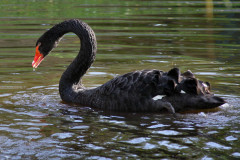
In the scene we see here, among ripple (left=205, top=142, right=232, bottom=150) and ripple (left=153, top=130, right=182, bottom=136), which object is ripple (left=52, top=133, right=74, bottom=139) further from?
ripple (left=205, top=142, right=232, bottom=150)

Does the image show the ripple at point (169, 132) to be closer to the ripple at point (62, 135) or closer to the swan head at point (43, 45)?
the ripple at point (62, 135)

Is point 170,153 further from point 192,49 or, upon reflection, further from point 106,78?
point 192,49

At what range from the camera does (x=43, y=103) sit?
6.08 metres

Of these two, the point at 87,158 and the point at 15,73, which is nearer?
the point at 87,158

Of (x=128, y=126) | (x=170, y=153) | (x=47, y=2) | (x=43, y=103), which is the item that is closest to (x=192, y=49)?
(x=43, y=103)

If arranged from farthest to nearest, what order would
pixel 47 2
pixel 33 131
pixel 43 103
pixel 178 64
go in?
pixel 47 2 < pixel 178 64 < pixel 43 103 < pixel 33 131

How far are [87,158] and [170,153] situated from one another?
0.68 m

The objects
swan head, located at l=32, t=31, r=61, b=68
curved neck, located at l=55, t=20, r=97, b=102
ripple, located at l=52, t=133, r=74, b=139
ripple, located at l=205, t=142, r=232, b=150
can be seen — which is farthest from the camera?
swan head, located at l=32, t=31, r=61, b=68

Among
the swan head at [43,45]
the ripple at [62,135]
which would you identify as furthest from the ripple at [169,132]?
the swan head at [43,45]

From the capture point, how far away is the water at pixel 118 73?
13.6 ft

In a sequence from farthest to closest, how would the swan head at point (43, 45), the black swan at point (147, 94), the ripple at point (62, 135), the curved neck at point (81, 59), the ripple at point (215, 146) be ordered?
the swan head at point (43, 45) < the curved neck at point (81, 59) < the black swan at point (147, 94) < the ripple at point (62, 135) < the ripple at point (215, 146)

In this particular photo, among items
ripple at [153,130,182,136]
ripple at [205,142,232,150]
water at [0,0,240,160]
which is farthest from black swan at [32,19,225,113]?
ripple at [205,142,232,150]

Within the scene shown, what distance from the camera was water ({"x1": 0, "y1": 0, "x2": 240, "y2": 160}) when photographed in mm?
4148

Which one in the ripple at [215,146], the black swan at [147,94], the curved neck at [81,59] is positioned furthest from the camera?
the curved neck at [81,59]
